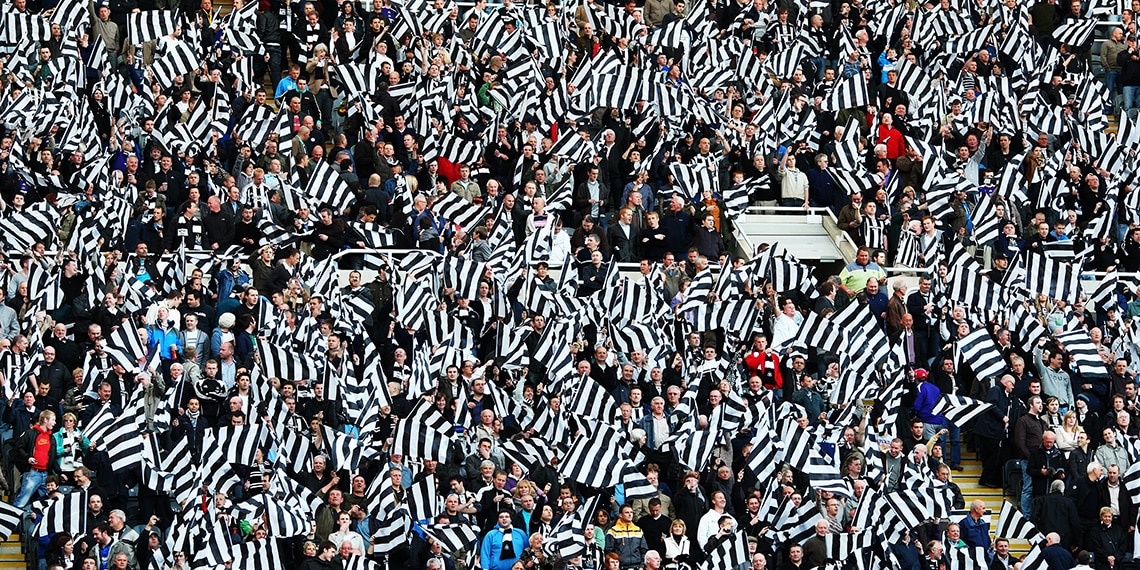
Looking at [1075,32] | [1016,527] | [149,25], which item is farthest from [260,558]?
[1075,32]

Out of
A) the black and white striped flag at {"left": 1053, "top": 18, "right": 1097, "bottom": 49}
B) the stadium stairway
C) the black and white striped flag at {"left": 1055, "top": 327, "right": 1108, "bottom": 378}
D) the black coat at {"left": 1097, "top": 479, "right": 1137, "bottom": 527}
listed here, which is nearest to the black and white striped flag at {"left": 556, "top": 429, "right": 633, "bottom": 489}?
the stadium stairway

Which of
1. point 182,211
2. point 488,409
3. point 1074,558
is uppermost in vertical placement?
point 182,211

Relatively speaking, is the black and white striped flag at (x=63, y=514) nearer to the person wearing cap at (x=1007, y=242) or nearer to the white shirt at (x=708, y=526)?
the white shirt at (x=708, y=526)

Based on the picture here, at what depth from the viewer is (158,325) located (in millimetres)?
28781

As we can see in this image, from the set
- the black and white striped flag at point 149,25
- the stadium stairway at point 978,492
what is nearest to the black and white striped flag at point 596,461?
the stadium stairway at point 978,492

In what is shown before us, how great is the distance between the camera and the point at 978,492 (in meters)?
29.4

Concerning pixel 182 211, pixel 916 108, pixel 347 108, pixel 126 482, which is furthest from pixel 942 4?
pixel 126 482

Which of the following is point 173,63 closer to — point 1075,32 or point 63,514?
point 63,514

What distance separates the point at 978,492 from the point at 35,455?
975 cm

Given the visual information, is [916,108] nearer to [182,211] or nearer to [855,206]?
[855,206]

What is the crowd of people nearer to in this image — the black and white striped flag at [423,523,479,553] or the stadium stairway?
the black and white striped flag at [423,523,479,553]

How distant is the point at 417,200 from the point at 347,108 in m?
3.26

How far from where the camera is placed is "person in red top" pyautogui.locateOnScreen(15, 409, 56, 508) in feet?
86.7

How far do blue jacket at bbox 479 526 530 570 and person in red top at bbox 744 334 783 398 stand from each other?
13.3 ft
